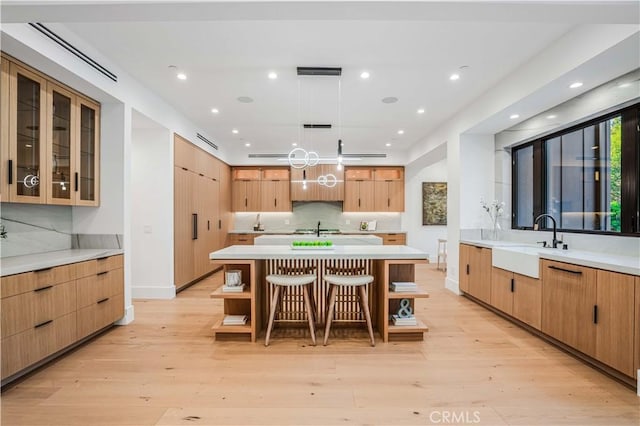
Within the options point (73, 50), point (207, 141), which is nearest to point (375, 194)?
point (207, 141)

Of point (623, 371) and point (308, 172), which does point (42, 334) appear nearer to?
point (623, 371)

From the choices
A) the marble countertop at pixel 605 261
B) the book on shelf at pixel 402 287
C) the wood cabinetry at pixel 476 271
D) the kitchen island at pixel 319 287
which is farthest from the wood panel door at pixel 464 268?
the book on shelf at pixel 402 287

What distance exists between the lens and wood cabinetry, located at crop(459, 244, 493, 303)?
3988mm

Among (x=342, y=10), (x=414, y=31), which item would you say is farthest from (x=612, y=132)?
(x=342, y=10)

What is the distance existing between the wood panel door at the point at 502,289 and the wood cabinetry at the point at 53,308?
4449 millimetres

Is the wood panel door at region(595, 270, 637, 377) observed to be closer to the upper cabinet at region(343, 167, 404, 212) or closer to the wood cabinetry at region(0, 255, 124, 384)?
the wood cabinetry at region(0, 255, 124, 384)

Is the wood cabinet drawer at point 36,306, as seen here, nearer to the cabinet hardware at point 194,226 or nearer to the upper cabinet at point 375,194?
the cabinet hardware at point 194,226

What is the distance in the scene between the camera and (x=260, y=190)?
25.7 ft

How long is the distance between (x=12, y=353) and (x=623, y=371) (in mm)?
4454

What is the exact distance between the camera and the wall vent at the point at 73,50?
2.42 m

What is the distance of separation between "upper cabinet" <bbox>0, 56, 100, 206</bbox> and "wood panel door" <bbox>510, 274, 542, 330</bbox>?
15.7 feet

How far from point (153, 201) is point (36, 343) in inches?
97.3

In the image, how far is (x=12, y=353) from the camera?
2.19 metres

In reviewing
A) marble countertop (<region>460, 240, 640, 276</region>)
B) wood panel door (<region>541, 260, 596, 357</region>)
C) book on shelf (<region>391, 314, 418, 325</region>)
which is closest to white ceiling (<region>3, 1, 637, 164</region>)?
marble countertop (<region>460, 240, 640, 276</region>)
